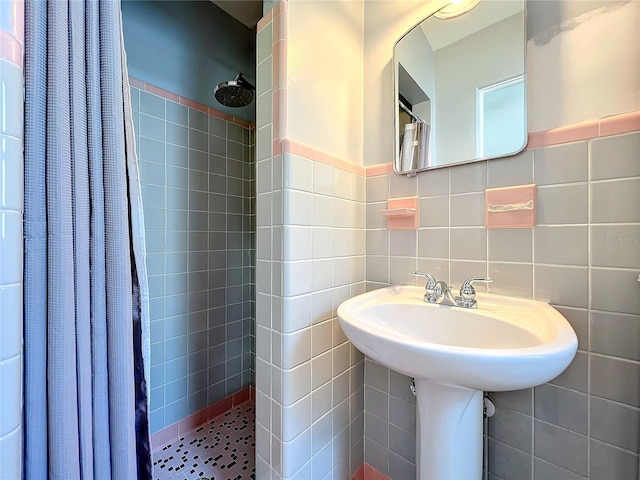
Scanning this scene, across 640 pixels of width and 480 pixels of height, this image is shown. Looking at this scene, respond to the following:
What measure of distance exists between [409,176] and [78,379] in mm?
1160

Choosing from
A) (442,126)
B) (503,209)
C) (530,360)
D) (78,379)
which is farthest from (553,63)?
(78,379)

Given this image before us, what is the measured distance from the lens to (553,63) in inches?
31.5

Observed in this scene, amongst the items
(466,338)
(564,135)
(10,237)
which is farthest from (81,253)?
(564,135)

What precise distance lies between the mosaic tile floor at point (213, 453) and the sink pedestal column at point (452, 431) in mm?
915

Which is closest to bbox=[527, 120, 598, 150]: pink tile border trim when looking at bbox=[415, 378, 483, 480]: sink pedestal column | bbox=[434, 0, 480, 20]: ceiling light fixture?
bbox=[434, 0, 480, 20]: ceiling light fixture

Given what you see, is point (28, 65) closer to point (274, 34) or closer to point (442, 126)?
point (274, 34)

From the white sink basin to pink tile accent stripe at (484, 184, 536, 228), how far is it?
240 millimetres

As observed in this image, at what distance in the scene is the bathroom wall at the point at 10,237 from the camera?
1.29 ft

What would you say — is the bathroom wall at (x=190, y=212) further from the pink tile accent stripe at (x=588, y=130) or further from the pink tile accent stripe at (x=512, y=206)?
the pink tile accent stripe at (x=588, y=130)

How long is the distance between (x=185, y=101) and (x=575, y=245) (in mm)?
1843

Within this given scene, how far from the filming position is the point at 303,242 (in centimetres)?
92

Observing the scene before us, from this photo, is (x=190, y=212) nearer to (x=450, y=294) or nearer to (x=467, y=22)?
(x=450, y=294)

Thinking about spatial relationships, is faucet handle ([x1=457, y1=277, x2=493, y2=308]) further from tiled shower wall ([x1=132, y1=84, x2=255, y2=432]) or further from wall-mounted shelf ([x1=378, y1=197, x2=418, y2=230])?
tiled shower wall ([x1=132, y1=84, x2=255, y2=432])

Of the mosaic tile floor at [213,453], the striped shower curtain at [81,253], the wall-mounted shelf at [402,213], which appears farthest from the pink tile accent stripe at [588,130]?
the mosaic tile floor at [213,453]
